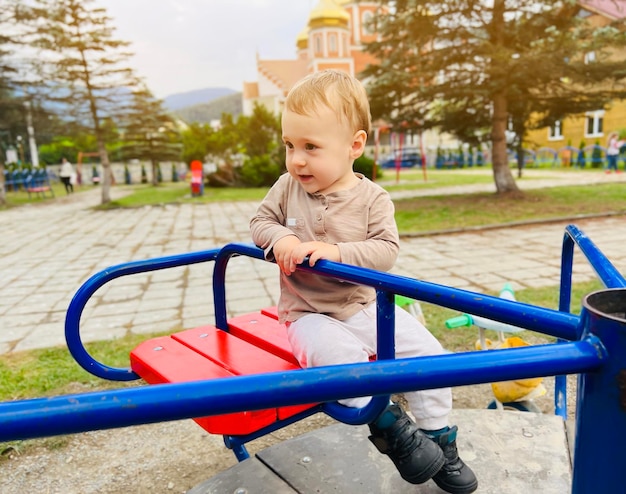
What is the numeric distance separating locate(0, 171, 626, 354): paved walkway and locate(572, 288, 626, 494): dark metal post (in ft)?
9.97

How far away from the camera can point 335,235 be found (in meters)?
1.52

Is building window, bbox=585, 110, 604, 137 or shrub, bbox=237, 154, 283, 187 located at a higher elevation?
building window, bbox=585, 110, 604, 137

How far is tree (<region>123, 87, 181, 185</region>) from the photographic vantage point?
14132 mm

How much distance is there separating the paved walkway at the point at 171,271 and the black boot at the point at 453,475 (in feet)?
7.56

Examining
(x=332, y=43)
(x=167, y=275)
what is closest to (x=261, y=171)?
(x=167, y=275)

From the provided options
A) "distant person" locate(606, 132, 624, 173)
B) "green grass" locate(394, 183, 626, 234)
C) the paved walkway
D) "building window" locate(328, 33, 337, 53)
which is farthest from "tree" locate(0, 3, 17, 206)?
"building window" locate(328, 33, 337, 53)

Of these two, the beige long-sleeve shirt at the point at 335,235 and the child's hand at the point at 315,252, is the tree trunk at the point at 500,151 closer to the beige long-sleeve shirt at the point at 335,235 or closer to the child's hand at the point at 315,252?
the beige long-sleeve shirt at the point at 335,235

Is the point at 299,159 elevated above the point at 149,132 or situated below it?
below

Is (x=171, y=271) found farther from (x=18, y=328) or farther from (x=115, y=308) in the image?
(x=18, y=328)

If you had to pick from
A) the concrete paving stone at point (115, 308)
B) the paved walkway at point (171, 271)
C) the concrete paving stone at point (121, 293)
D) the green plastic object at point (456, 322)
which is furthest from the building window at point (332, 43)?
the green plastic object at point (456, 322)

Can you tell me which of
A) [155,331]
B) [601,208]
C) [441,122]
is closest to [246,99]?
[441,122]

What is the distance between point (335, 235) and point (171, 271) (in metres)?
3.97

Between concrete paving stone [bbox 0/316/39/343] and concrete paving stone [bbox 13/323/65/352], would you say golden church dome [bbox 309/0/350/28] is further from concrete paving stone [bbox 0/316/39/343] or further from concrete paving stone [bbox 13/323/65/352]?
concrete paving stone [bbox 13/323/65/352]

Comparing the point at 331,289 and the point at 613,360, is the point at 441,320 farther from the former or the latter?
the point at 613,360
